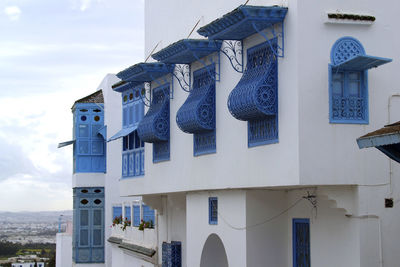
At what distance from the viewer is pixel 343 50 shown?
12797 mm

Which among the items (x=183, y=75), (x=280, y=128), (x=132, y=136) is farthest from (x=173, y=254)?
(x=280, y=128)

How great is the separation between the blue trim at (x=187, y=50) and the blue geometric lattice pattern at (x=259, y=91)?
1.68 metres

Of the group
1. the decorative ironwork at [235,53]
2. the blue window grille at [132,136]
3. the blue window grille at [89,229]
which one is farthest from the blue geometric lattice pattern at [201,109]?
the blue window grille at [89,229]

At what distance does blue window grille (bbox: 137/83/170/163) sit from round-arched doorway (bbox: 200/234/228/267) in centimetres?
233

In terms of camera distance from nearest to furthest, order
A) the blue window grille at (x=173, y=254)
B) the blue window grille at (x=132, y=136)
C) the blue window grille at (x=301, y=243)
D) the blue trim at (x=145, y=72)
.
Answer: the blue window grille at (x=301, y=243)
the blue trim at (x=145, y=72)
the blue window grille at (x=173, y=254)
the blue window grille at (x=132, y=136)

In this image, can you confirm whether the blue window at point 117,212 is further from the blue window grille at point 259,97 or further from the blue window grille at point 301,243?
the blue window grille at point 259,97

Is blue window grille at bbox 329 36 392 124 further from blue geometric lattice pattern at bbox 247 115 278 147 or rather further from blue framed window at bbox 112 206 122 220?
blue framed window at bbox 112 206 122 220

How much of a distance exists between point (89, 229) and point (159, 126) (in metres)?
15.9

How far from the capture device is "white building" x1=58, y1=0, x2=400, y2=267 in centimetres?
1262

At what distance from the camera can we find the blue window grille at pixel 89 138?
33.0 m

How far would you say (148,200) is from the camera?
69.8ft

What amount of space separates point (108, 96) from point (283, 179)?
68.1 feet

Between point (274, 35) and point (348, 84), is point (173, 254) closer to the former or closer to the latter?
point (274, 35)

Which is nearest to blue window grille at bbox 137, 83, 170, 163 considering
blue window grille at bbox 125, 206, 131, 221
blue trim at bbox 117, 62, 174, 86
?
blue trim at bbox 117, 62, 174, 86
